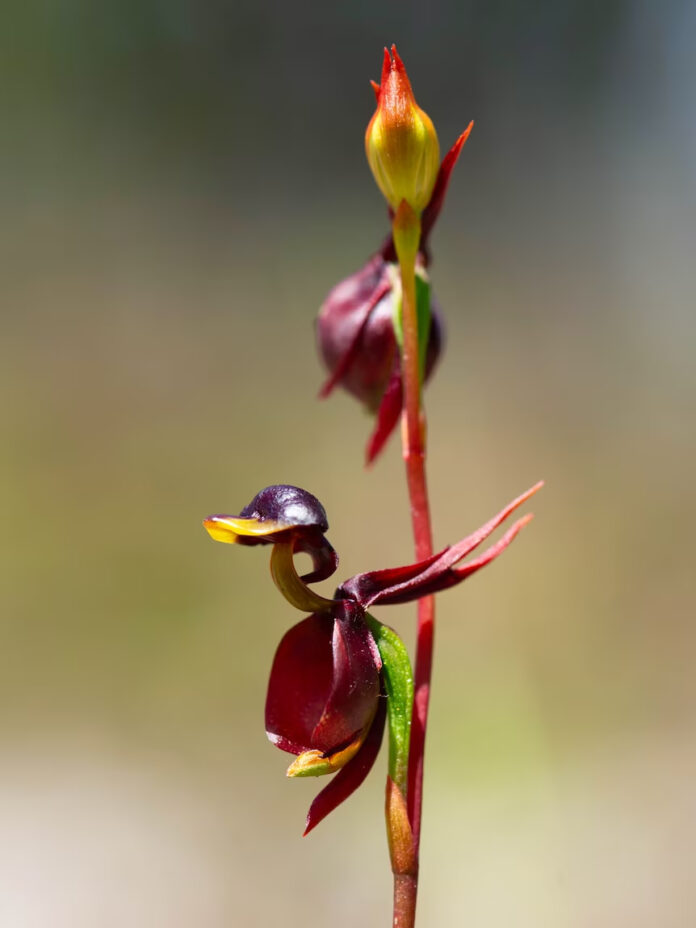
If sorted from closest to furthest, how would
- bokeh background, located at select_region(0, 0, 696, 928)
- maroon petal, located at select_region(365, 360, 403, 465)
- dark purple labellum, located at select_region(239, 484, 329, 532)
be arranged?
dark purple labellum, located at select_region(239, 484, 329, 532) → maroon petal, located at select_region(365, 360, 403, 465) → bokeh background, located at select_region(0, 0, 696, 928)

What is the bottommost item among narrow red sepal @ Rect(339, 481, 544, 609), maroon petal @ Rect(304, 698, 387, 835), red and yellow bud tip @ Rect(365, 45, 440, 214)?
maroon petal @ Rect(304, 698, 387, 835)

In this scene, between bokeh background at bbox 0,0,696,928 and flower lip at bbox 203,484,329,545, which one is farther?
bokeh background at bbox 0,0,696,928

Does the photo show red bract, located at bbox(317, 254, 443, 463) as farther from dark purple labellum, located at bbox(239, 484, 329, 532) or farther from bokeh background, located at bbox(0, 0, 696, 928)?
bokeh background, located at bbox(0, 0, 696, 928)

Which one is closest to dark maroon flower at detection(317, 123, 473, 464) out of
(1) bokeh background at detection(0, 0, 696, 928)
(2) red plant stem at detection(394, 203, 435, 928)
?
(2) red plant stem at detection(394, 203, 435, 928)

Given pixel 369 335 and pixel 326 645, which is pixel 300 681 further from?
pixel 369 335

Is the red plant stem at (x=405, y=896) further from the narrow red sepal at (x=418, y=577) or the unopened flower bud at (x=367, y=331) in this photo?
the unopened flower bud at (x=367, y=331)

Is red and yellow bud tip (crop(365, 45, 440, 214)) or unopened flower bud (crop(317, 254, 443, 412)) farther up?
red and yellow bud tip (crop(365, 45, 440, 214))

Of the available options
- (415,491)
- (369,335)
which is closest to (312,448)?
(369,335)
